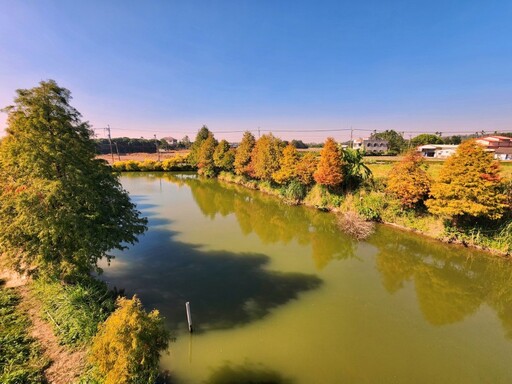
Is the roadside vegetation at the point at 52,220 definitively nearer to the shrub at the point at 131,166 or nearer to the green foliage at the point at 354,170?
the green foliage at the point at 354,170

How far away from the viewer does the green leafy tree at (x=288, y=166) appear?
26.1 m

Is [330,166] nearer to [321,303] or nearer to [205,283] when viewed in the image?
[321,303]

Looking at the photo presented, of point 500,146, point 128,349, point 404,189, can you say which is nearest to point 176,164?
point 404,189

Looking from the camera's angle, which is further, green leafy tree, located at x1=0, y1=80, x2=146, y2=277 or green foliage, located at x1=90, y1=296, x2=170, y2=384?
green leafy tree, located at x1=0, y1=80, x2=146, y2=277

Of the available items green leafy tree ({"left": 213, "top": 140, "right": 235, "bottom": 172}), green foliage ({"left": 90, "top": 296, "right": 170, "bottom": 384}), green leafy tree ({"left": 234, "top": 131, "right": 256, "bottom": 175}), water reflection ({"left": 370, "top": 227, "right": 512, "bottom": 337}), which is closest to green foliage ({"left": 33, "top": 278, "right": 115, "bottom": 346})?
green foliage ({"left": 90, "top": 296, "right": 170, "bottom": 384})

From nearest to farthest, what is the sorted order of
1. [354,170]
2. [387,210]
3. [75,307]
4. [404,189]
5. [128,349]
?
[128,349]
[75,307]
[404,189]
[387,210]
[354,170]

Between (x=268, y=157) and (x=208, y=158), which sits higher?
(x=268, y=157)

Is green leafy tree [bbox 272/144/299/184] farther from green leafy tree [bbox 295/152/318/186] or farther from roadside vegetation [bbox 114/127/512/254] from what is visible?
green leafy tree [bbox 295/152/318/186]

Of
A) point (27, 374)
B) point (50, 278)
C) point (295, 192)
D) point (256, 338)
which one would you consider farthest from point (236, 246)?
point (295, 192)

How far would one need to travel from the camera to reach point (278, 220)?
21.1 m

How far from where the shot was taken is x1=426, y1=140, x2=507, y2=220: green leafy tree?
13976mm

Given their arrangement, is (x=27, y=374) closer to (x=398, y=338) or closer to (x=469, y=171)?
(x=398, y=338)

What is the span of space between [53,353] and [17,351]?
33.1 inches

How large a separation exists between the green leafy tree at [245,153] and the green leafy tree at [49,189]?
26.3 metres
